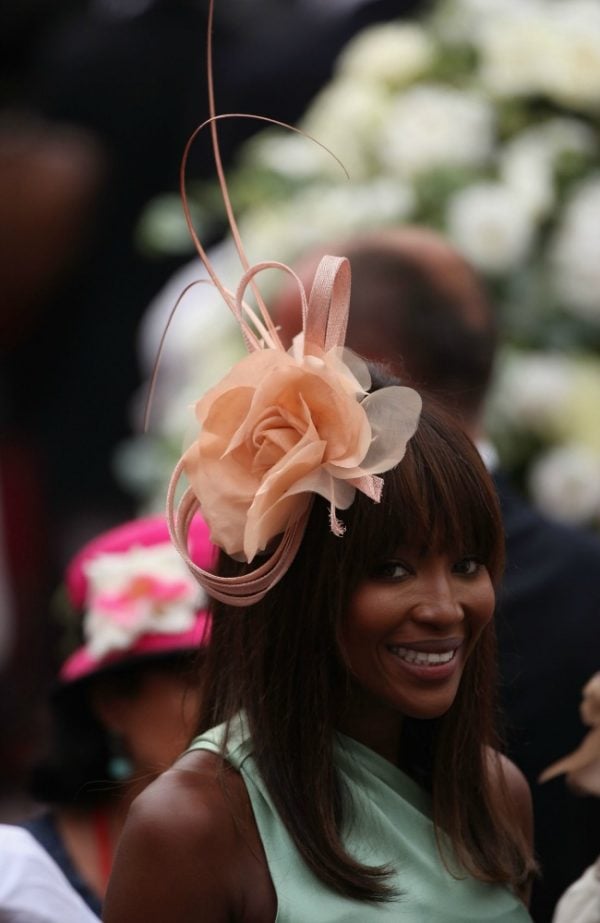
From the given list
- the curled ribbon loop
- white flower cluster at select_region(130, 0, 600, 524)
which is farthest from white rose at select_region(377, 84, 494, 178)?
the curled ribbon loop

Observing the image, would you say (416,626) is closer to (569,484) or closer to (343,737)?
(343,737)

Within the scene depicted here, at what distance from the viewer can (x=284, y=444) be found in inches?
76.7

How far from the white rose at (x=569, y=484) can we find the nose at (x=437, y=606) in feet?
5.36

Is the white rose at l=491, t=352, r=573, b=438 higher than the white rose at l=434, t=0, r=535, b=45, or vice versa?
the white rose at l=434, t=0, r=535, b=45

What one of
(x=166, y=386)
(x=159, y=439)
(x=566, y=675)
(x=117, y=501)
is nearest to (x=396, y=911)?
(x=566, y=675)

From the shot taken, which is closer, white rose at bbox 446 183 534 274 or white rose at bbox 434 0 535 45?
white rose at bbox 446 183 534 274

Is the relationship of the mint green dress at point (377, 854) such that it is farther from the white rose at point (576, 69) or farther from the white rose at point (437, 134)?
the white rose at point (576, 69)

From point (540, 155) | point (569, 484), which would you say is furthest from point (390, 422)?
point (540, 155)

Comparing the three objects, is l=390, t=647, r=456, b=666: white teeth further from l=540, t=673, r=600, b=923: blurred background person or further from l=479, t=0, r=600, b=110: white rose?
l=479, t=0, r=600, b=110: white rose

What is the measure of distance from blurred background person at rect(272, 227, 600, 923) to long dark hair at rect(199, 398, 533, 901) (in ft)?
1.75

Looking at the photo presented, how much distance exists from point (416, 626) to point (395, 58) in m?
2.46

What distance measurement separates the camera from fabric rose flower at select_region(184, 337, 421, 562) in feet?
6.33

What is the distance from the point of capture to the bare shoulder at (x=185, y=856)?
1904mm

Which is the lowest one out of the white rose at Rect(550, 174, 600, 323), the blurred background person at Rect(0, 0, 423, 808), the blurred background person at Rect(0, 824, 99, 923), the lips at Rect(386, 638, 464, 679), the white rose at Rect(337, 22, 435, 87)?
the blurred background person at Rect(0, 0, 423, 808)
